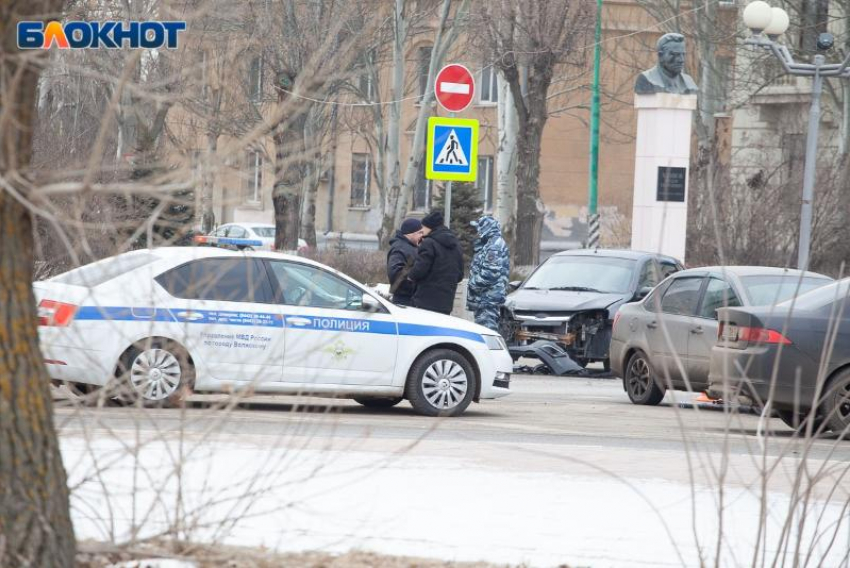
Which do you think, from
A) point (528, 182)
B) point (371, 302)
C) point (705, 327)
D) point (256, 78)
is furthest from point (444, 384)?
point (528, 182)

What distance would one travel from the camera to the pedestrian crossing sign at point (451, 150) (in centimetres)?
1730

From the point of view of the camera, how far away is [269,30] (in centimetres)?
2805

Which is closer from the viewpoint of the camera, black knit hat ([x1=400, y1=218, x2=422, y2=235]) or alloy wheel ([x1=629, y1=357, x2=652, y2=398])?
black knit hat ([x1=400, y1=218, x2=422, y2=235])

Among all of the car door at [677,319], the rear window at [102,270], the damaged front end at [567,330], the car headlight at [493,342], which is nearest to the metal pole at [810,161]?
the damaged front end at [567,330]

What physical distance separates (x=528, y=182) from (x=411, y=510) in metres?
25.8

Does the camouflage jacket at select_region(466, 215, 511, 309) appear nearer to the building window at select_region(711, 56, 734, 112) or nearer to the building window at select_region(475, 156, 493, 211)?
the building window at select_region(711, 56, 734, 112)

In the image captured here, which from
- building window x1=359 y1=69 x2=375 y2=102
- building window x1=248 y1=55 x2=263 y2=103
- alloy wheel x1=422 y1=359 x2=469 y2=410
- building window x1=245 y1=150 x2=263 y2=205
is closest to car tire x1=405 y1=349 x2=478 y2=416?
alloy wheel x1=422 y1=359 x2=469 y2=410

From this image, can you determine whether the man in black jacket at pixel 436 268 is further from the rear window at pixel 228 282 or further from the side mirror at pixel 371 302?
the rear window at pixel 228 282

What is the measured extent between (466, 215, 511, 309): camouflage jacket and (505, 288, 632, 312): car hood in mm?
945

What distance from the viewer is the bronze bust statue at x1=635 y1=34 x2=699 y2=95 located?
26.3m

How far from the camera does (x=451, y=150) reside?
683 inches

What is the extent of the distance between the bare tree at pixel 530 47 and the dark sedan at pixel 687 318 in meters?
14.5

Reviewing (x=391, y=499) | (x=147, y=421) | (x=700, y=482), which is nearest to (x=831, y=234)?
(x=700, y=482)

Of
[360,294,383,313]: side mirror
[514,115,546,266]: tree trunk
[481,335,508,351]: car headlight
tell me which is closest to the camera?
[360,294,383,313]: side mirror
